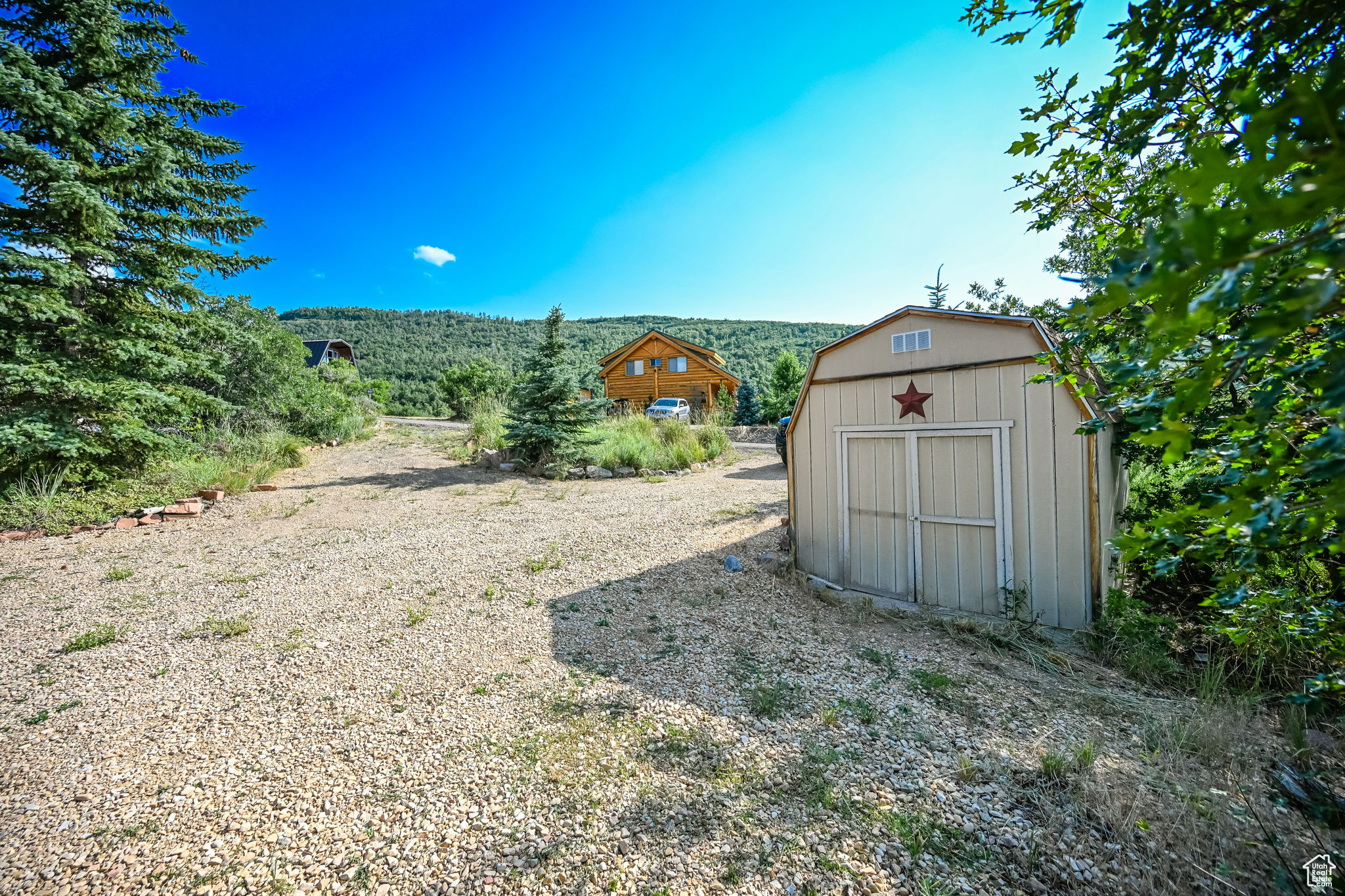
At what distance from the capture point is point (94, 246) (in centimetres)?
645

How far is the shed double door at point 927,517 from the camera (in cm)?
420

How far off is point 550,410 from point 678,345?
50.9 feet

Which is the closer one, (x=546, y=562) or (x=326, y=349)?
(x=546, y=562)

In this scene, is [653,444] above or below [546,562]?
above

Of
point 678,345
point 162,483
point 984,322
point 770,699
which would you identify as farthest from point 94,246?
point 678,345

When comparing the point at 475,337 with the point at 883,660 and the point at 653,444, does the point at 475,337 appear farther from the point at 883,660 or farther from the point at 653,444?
the point at 883,660

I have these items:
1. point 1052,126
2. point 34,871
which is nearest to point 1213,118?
point 1052,126

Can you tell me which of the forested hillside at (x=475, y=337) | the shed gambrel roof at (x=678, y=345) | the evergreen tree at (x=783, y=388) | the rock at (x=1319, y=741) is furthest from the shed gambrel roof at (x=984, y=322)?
the forested hillside at (x=475, y=337)

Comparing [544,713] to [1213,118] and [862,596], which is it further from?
[1213,118]

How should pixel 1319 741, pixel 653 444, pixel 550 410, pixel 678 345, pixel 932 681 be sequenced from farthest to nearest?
pixel 678 345
pixel 653 444
pixel 550 410
pixel 932 681
pixel 1319 741

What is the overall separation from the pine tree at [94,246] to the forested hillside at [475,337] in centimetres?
2889

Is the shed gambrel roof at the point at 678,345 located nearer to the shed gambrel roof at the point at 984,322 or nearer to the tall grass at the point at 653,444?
the tall grass at the point at 653,444

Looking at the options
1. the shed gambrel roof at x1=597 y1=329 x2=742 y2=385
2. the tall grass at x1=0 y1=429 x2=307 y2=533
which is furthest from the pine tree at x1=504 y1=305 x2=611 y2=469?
the shed gambrel roof at x1=597 y1=329 x2=742 y2=385

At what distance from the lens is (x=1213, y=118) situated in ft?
4.87
